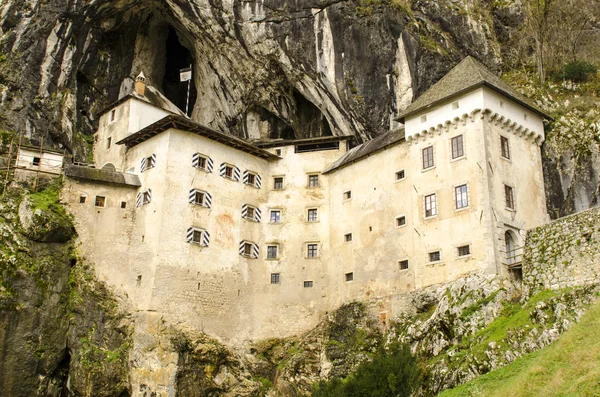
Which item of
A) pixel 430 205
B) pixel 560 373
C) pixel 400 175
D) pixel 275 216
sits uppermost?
pixel 400 175

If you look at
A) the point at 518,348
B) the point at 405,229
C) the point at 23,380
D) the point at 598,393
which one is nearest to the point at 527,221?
the point at 405,229

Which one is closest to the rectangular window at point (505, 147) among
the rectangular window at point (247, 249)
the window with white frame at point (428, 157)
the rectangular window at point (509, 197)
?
the rectangular window at point (509, 197)

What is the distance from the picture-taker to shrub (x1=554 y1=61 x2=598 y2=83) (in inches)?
1610

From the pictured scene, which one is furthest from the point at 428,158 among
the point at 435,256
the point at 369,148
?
the point at 435,256

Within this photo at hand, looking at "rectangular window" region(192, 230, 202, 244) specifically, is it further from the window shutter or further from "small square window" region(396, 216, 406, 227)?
"small square window" region(396, 216, 406, 227)

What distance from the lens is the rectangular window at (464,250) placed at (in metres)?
31.3

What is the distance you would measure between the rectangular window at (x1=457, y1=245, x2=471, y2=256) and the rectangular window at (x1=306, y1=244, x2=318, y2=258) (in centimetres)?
A: 1021

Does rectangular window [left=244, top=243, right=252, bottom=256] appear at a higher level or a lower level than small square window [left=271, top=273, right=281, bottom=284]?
higher

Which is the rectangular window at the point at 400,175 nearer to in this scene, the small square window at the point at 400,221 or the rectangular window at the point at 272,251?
the small square window at the point at 400,221

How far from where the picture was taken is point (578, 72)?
41031 millimetres

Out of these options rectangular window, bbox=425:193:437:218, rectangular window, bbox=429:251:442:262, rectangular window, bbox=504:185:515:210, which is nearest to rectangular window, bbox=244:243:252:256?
rectangular window, bbox=425:193:437:218

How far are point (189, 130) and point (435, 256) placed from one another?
1649 centimetres

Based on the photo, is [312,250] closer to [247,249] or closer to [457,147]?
[247,249]

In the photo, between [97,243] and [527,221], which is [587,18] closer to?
[527,221]
